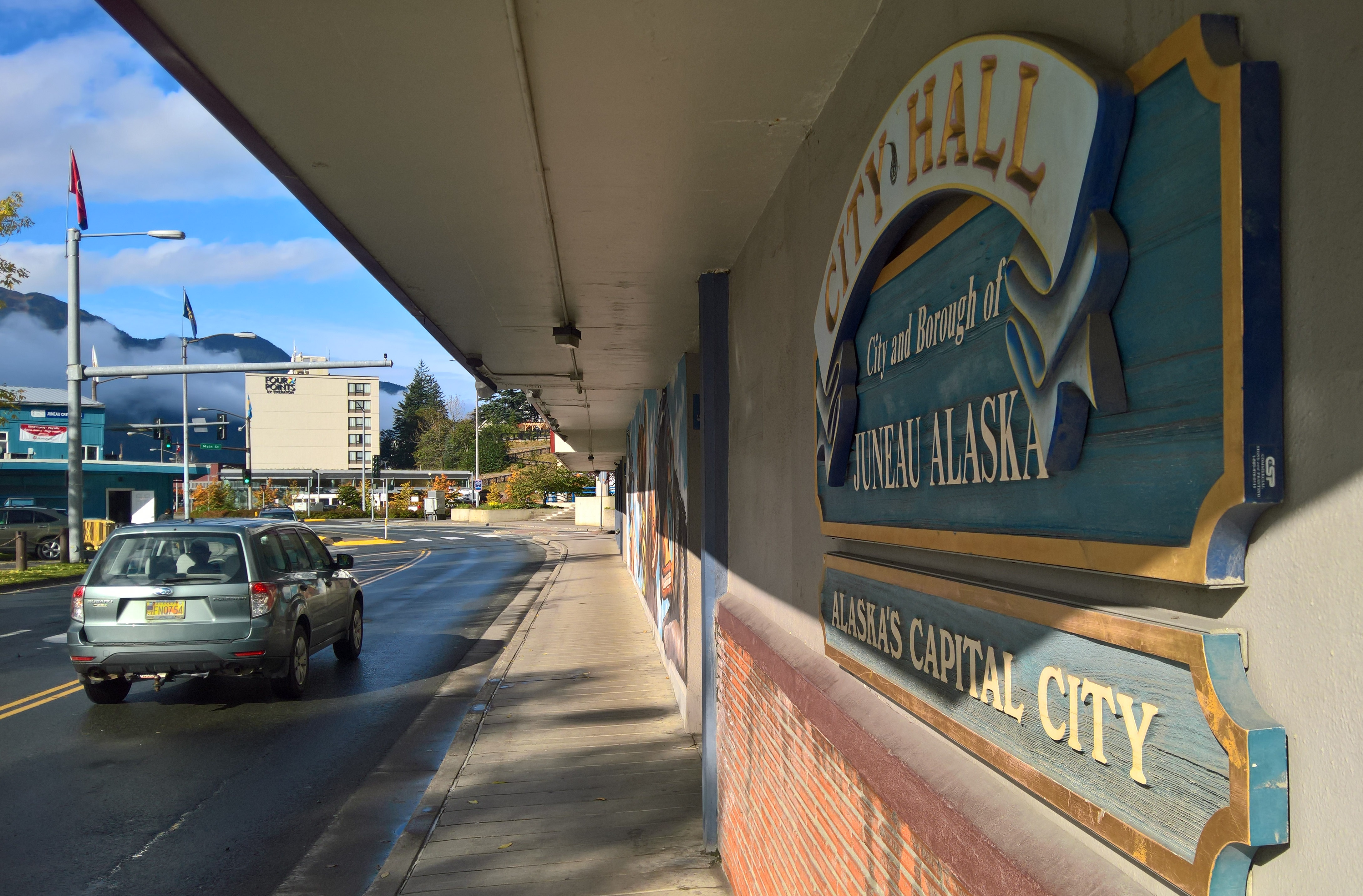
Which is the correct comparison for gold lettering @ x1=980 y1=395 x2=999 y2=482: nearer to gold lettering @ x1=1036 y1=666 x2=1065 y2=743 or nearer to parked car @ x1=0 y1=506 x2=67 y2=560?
gold lettering @ x1=1036 y1=666 x2=1065 y2=743

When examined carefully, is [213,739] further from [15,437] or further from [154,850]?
[15,437]

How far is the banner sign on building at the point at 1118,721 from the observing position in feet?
3.68

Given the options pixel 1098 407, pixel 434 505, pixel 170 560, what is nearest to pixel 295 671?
pixel 170 560

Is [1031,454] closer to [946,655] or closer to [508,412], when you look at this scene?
[946,655]

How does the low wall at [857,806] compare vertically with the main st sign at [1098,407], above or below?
below

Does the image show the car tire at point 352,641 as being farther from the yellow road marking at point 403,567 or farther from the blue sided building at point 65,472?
the blue sided building at point 65,472

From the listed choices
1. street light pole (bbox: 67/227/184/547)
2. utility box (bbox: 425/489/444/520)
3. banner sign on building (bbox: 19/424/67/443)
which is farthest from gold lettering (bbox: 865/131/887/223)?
utility box (bbox: 425/489/444/520)

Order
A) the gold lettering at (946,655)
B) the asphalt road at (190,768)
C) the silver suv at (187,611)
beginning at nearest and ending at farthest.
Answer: the gold lettering at (946,655)
the asphalt road at (190,768)
the silver suv at (187,611)

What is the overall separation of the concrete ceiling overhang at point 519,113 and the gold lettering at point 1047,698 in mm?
1939

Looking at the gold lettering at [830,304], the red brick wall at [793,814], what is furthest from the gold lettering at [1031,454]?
the gold lettering at [830,304]

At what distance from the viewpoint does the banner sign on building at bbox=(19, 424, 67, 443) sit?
5412 cm

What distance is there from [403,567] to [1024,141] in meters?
26.8

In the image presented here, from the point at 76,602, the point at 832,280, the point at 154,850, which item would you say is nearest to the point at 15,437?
the point at 76,602

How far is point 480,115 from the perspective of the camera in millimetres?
3449
